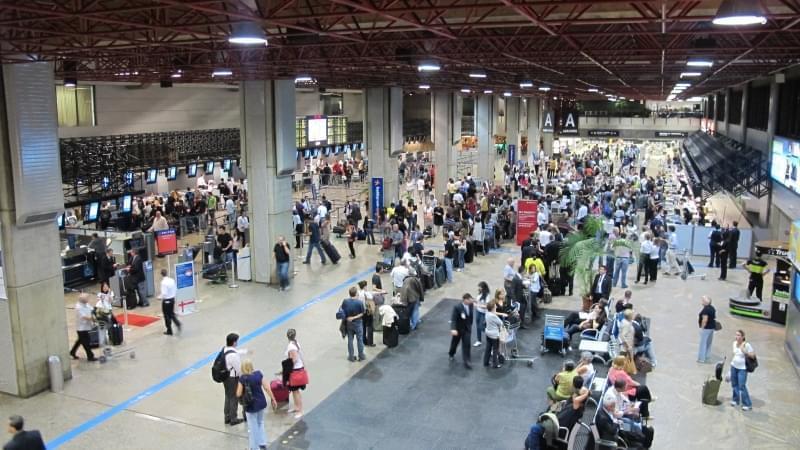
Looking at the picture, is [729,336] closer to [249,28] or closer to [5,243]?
[249,28]

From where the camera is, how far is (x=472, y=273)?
19.5 metres

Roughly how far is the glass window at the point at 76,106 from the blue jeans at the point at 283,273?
51.5ft

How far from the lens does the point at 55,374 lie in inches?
447

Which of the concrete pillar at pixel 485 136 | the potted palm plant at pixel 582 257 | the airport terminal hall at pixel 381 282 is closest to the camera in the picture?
the airport terminal hall at pixel 381 282

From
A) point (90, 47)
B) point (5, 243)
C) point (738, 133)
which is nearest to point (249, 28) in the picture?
point (90, 47)

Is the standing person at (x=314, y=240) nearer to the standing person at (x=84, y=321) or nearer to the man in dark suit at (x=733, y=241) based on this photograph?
the standing person at (x=84, y=321)

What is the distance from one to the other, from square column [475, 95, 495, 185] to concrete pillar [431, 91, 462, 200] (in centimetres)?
504

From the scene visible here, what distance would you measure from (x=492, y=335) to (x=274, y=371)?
3899mm

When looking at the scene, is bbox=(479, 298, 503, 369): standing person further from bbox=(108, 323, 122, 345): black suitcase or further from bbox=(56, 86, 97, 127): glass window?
bbox=(56, 86, 97, 127): glass window

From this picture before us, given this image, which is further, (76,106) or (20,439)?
(76,106)

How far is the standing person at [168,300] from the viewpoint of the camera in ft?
44.9

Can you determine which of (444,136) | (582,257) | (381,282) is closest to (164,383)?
(381,282)

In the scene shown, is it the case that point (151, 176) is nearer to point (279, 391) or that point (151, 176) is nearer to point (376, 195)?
point (376, 195)

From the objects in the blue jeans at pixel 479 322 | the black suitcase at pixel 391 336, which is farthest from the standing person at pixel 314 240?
the blue jeans at pixel 479 322
